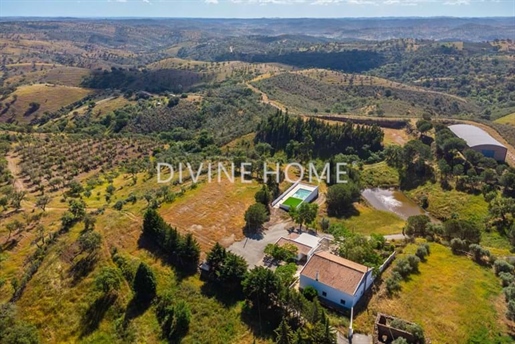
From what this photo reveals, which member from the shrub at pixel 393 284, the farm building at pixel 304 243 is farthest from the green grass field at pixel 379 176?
the shrub at pixel 393 284

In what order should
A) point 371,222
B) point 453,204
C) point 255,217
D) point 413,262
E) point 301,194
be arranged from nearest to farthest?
point 413,262, point 255,217, point 371,222, point 301,194, point 453,204

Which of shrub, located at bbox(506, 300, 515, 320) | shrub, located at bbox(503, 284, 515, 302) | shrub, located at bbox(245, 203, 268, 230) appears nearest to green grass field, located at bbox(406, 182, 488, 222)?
shrub, located at bbox(503, 284, 515, 302)

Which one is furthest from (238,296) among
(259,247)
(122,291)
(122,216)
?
(122,216)

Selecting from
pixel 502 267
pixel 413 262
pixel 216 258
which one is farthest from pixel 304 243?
pixel 502 267

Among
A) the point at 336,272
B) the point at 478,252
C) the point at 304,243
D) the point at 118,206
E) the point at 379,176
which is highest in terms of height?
the point at 336,272

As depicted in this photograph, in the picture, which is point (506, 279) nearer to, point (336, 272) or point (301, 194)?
point (336, 272)

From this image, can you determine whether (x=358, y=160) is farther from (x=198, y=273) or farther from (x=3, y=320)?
(x=3, y=320)

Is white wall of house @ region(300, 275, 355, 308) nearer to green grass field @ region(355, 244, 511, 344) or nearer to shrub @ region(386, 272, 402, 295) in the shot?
green grass field @ region(355, 244, 511, 344)
